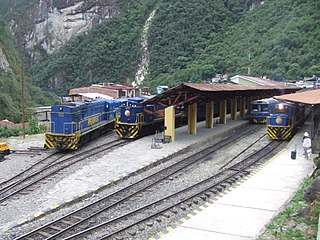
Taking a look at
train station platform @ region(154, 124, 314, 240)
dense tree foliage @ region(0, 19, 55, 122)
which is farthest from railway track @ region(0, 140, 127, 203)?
dense tree foliage @ region(0, 19, 55, 122)

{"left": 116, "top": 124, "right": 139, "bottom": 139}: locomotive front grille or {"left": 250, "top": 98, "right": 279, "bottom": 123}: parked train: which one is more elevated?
{"left": 250, "top": 98, "right": 279, "bottom": 123}: parked train

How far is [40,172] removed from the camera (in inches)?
650

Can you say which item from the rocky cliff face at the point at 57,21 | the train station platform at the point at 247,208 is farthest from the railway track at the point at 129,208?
the rocky cliff face at the point at 57,21

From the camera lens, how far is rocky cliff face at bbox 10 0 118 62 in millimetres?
109688

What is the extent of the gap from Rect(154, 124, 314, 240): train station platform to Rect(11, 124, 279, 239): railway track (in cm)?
101

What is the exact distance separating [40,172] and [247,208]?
923cm

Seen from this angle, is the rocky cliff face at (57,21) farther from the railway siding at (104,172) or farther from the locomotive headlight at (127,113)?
the railway siding at (104,172)

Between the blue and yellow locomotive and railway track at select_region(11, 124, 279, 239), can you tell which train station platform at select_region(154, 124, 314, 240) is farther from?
the blue and yellow locomotive

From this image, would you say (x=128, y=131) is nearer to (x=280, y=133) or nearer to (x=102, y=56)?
(x=280, y=133)

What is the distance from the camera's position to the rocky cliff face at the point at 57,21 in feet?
360

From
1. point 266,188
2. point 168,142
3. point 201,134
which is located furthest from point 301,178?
point 201,134

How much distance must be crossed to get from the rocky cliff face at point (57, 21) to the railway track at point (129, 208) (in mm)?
98849

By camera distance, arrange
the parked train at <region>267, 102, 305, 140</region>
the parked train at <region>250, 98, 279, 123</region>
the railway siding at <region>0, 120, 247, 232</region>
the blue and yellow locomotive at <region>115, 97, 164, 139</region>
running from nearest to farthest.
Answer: the railway siding at <region>0, 120, 247, 232</region>, the parked train at <region>267, 102, 305, 140</region>, the blue and yellow locomotive at <region>115, 97, 164, 139</region>, the parked train at <region>250, 98, 279, 123</region>

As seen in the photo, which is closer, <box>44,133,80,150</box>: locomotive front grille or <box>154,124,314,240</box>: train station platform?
<box>154,124,314,240</box>: train station platform
